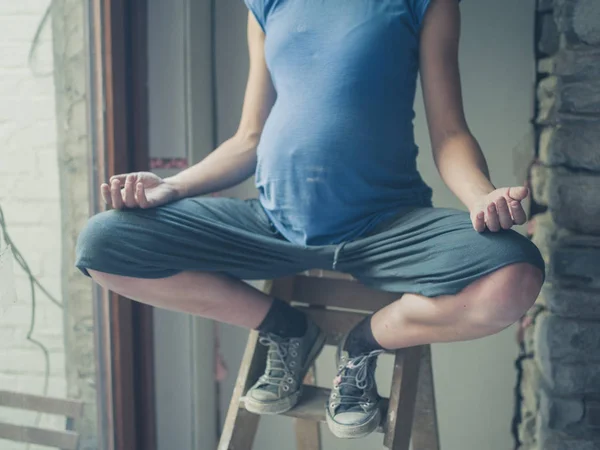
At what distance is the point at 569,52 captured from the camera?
53.3 inches

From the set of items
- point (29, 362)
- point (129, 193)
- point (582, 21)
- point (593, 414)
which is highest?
point (582, 21)

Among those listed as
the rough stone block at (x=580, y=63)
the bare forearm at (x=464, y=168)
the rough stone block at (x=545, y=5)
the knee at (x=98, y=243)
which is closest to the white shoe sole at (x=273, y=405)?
the knee at (x=98, y=243)

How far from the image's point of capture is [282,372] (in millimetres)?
1258

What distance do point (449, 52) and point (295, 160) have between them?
14.7 inches

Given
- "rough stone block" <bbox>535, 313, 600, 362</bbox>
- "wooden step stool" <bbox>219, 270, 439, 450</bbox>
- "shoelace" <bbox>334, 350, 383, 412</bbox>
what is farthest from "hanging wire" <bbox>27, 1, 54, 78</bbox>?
"rough stone block" <bbox>535, 313, 600, 362</bbox>

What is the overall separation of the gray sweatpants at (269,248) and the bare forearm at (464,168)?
45 millimetres

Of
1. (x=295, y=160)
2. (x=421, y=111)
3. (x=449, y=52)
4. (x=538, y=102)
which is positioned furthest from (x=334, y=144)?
(x=538, y=102)

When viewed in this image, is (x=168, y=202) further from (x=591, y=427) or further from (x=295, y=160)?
(x=591, y=427)

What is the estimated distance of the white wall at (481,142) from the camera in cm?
161

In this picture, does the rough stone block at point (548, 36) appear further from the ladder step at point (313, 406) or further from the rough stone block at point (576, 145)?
the ladder step at point (313, 406)

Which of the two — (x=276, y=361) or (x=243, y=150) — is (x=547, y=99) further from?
(x=276, y=361)

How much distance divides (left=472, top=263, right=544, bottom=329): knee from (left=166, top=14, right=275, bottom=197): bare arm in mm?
584

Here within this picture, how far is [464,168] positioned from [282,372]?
1.72 ft

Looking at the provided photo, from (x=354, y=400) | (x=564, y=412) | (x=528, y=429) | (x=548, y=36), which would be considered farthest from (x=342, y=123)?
(x=528, y=429)
